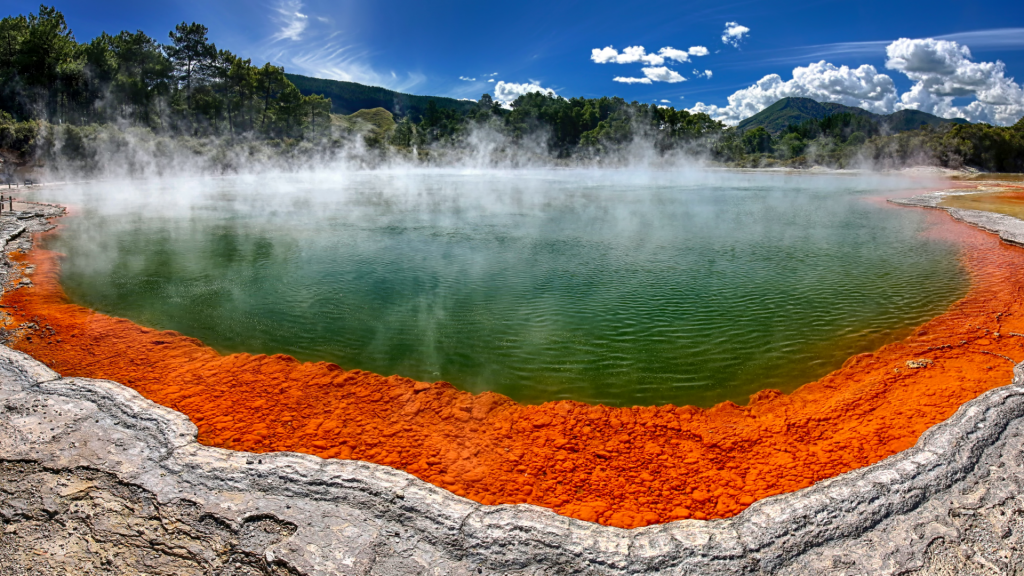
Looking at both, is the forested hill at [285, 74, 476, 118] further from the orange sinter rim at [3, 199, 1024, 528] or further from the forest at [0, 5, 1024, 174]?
the orange sinter rim at [3, 199, 1024, 528]

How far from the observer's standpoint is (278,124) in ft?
197

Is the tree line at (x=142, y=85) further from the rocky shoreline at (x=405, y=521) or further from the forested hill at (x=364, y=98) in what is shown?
the forested hill at (x=364, y=98)

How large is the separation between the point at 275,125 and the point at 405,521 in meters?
65.1

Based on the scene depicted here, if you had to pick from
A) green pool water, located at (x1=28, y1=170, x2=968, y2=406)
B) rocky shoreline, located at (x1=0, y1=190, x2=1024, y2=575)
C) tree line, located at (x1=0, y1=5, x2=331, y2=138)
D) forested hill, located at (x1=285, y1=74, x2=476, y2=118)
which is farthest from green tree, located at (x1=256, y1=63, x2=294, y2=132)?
forested hill, located at (x1=285, y1=74, x2=476, y2=118)

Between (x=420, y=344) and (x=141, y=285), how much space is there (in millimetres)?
6775

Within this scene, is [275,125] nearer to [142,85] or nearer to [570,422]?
[142,85]

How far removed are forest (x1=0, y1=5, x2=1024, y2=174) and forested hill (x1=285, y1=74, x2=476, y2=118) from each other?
70277mm

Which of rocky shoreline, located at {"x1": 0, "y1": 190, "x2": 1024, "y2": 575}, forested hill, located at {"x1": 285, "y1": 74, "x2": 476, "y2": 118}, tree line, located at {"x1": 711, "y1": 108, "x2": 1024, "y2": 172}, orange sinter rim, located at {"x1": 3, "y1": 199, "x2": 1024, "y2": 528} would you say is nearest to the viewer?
rocky shoreline, located at {"x1": 0, "y1": 190, "x2": 1024, "y2": 575}

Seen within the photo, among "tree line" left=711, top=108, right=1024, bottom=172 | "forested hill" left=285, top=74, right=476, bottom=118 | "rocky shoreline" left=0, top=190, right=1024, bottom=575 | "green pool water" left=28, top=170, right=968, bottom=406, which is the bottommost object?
"rocky shoreline" left=0, top=190, right=1024, bottom=575

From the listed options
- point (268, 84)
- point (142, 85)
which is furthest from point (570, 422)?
point (268, 84)

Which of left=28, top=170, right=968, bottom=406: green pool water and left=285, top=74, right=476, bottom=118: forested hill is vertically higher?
left=285, top=74, right=476, bottom=118: forested hill

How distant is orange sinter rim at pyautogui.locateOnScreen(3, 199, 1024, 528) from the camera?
477 centimetres

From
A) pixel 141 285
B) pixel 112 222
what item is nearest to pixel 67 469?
pixel 141 285

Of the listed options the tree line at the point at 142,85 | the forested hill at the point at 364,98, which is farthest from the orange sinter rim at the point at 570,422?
the forested hill at the point at 364,98
